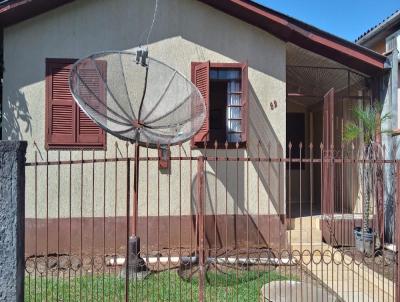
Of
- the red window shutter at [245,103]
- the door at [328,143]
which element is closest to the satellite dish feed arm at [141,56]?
the red window shutter at [245,103]

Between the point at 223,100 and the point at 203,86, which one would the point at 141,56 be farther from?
the point at 223,100

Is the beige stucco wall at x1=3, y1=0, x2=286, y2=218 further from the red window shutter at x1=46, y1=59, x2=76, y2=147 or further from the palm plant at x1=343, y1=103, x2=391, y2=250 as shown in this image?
the palm plant at x1=343, y1=103, x2=391, y2=250

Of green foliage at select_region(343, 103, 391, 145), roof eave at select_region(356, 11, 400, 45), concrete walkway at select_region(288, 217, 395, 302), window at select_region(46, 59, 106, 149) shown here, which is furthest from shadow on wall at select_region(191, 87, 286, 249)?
roof eave at select_region(356, 11, 400, 45)

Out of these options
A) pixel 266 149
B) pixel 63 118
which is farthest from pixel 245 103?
pixel 63 118

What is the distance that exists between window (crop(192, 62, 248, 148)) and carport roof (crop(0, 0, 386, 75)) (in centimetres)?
99

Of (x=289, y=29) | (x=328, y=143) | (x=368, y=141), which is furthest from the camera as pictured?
(x=328, y=143)

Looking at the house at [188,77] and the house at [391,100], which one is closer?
the house at [188,77]

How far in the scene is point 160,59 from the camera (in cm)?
915

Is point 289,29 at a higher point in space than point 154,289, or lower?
higher

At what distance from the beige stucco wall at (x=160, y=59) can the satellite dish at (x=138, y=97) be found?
150 cm

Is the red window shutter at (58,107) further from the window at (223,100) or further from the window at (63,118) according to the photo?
the window at (223,100)

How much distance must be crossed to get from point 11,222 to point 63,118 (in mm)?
4951

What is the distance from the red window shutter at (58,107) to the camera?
348 inches

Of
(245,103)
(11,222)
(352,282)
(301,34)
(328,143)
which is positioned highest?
(301,34)
